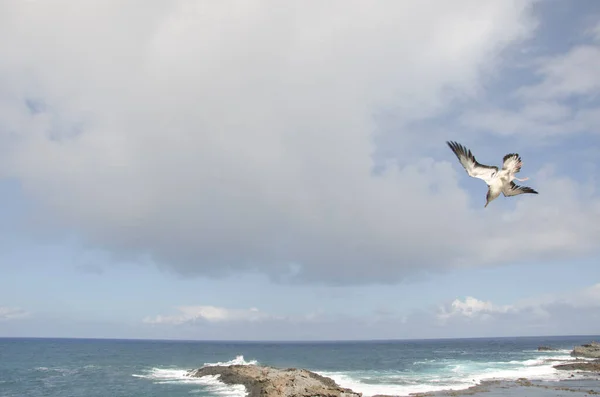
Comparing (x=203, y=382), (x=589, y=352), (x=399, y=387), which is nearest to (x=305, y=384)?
(x=399, y=387)

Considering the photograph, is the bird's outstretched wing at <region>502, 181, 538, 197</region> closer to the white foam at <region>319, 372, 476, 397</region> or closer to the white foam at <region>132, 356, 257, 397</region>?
the white foam at <region>319, 372, 476, 397</region>

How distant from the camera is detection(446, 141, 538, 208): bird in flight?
23.9 ft

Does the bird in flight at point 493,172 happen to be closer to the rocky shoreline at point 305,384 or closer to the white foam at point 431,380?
the rocky shoreline at point 305,384

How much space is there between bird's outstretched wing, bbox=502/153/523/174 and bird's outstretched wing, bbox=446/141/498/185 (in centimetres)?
21

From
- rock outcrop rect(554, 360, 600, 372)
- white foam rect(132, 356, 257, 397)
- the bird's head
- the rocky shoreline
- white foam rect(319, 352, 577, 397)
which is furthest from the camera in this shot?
rock outcrop rect(554, 360, 600, 372)

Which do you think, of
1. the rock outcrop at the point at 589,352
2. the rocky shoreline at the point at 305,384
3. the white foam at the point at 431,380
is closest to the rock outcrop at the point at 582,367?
the rocky shoreline at the point at 305,384

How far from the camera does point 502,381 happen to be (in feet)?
160

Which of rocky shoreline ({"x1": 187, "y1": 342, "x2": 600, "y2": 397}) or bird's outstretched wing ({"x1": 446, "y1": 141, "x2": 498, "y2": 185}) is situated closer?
bird's outstretched wing ({"x1": 446, "y1": 141, "x2": 498, "y2": 185})

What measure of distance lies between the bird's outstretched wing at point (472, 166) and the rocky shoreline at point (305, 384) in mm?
22371

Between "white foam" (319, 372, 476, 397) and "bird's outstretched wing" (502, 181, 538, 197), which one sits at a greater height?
"bird's outstretched wing" (502, 181, 538, 197)

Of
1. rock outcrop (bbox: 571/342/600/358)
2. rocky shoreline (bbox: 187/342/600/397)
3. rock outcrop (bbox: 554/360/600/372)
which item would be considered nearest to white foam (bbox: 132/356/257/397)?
rocky shoreline (bbox: 187/342/600/397)

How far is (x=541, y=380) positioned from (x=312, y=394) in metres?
35.4

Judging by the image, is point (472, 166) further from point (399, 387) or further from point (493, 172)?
point (399, 387)

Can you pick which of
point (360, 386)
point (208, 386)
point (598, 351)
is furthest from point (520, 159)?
point (598, 351)
